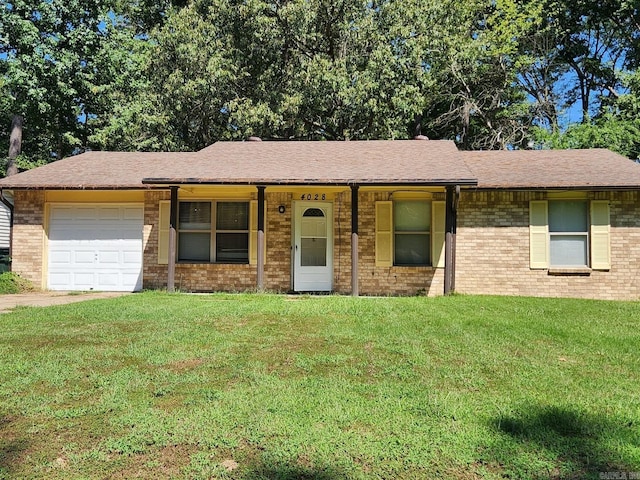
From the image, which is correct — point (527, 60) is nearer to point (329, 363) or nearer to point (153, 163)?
point (153, 163)

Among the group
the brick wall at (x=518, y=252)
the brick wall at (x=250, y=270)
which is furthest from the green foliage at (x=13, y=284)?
the brick wall at (x=518, y=252)

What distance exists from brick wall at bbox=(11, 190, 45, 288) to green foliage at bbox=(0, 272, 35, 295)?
125 millimetres

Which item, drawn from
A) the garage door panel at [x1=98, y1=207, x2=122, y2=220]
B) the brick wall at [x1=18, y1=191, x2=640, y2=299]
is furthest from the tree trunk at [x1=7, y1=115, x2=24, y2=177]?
the garage door panel at [x1=98, y1=207, x2=122, y2=220]

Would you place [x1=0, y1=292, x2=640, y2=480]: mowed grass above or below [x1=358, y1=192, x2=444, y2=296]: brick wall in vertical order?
below

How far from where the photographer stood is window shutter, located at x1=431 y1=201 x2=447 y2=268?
10289 mm

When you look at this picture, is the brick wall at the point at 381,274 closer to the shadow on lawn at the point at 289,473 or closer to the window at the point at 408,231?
the window at the point at 408,231

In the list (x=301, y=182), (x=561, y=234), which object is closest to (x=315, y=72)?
(x=301, y=182)

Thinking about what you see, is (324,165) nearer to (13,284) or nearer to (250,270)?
(250,270)

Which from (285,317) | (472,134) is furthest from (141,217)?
(472,134)

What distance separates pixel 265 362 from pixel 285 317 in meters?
2.37

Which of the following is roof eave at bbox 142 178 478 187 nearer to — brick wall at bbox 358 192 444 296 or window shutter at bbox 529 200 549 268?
brick wall at bbox 358 192 444 296

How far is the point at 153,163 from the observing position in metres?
12.4

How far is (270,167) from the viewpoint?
10.6m

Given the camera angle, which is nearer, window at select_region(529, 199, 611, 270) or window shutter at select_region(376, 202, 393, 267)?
window at select_region(529, 199, 611, 270)
